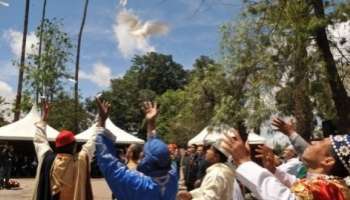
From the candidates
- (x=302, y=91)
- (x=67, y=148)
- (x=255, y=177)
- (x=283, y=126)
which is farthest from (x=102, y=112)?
(x=302, y=91)

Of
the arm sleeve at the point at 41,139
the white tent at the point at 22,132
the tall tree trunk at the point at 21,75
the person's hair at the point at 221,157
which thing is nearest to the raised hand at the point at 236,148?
the person's hair at the point at 221,157

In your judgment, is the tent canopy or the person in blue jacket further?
the tent canopy

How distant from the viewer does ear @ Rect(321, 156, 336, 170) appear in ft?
9.96

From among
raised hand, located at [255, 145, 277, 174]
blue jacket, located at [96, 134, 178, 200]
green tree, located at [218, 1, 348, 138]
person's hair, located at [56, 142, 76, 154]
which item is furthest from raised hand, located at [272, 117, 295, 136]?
green tree, located at [218, 1, 348, 138]

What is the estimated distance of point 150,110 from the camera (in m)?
4.28

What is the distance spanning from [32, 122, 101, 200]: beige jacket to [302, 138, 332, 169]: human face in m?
3.68

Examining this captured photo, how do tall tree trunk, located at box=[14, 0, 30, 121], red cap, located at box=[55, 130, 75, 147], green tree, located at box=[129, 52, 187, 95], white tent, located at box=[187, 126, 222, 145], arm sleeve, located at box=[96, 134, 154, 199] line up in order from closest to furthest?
arm sleeve, located at box=[96, 134, 154, 199] → red cap, located at box=[55, 130, 75, 147] → white tent, located at box=[187, 126, 222, 145] → tall tree trunk, located at box=[14, 0, 30, 121] → green tree, located at box=[129, 52, 187, 95]

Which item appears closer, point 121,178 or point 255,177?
point 255,177

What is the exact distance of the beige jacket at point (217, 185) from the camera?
5.64 metres

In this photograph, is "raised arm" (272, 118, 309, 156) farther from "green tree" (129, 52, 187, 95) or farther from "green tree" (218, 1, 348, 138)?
"green tree" (129, 52, 187, 95)

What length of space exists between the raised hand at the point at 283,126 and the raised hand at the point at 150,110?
34.6 inches

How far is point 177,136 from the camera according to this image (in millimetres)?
55281

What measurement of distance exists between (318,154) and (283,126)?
132 cm

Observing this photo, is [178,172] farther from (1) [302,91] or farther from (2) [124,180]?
(1) [302,91]
